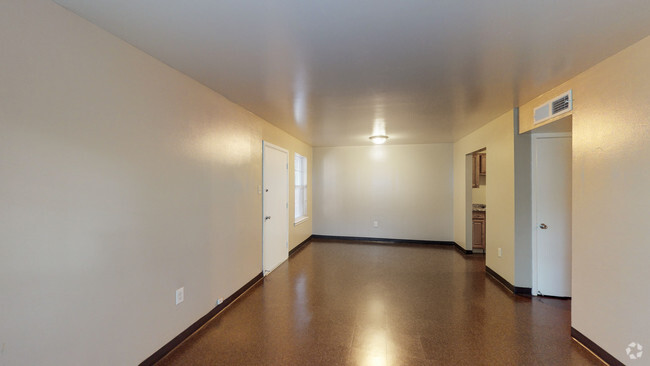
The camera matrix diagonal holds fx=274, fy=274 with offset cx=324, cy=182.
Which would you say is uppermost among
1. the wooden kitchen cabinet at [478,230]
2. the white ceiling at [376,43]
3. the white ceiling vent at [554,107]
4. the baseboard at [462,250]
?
the white ceiling at [376,43]

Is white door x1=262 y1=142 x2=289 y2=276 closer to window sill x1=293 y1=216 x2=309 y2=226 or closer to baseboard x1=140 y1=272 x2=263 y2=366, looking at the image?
window sill x1=293 y1=216 x2=309 y2=226

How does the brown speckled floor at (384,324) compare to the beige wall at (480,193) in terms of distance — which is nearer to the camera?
the brown speckled floor at (384,324)

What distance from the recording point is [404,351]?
2.27 m

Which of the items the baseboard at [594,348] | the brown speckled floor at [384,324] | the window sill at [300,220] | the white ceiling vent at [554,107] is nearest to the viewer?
the baseboard at [594,348]

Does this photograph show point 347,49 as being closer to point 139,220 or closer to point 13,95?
point 13,95

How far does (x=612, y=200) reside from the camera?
208 cm

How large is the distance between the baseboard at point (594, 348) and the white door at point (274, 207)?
357 cm

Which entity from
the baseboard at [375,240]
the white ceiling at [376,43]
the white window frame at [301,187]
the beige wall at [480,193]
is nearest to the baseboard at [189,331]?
the white ceiling at [376,43]

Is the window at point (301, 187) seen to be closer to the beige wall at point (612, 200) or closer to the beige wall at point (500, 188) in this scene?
the beige wall at point (500, 188)

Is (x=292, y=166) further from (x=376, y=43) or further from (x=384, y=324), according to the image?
(x=376, y=43)

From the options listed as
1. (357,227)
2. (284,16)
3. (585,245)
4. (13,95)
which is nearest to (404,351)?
(585,245)

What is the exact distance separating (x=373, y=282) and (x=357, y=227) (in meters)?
2.81

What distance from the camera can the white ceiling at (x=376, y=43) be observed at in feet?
4.85

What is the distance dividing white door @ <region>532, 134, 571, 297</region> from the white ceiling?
0.83 metres
